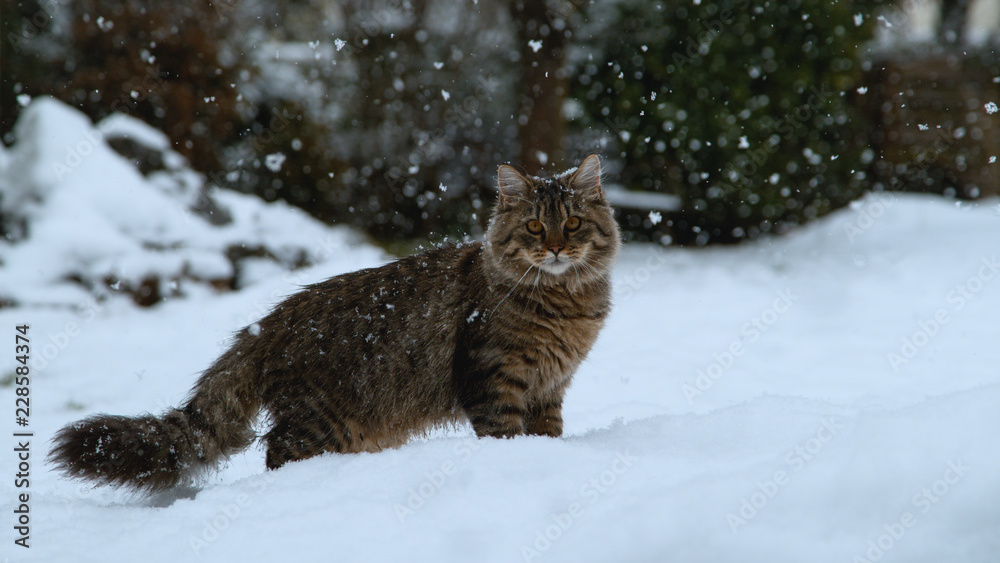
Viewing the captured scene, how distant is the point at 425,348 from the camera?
120 inches

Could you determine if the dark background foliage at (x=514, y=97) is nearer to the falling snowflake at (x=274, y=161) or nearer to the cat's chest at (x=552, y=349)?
the falling snowflake at (x=274, y=161)

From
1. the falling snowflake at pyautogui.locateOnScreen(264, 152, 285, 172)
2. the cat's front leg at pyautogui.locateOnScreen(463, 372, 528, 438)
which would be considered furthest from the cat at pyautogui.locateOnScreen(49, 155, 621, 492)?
the falling snowflake at pyautogui.locateOnScreen(264, 152, 285, 172)

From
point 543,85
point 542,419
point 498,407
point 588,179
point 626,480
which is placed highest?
point 543,85

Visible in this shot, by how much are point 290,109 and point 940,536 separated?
7853 mm

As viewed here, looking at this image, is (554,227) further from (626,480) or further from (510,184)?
(626,480)

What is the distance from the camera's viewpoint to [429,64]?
27.4 ft

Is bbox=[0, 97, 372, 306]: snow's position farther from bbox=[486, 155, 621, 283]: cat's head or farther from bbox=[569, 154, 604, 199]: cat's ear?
bbox=[569, 154, 604, 199]: cat's ear

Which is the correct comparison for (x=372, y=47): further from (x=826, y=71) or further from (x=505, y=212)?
(x=505, y=212)

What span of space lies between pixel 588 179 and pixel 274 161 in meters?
5.74

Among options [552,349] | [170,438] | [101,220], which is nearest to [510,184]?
[552,349]

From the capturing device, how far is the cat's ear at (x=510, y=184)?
3.23 m

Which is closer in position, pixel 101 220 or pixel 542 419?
pixel 542 419

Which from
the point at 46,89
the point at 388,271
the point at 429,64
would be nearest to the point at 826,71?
the point at 429,64

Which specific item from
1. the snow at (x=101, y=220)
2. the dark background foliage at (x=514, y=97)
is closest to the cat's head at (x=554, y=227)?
the snow at (x=101, y=220)
